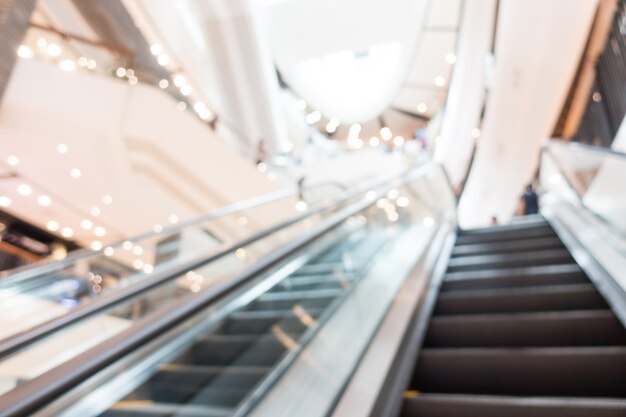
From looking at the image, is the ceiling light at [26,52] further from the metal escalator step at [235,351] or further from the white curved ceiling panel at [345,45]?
the white curved ceiling panel at [345,45]

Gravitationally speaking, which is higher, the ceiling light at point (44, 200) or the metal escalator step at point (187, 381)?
the ceiling light at point (44, 200)

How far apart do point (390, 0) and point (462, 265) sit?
10155 millimetres

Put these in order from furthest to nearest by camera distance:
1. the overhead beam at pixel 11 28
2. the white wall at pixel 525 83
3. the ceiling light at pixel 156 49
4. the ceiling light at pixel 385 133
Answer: the ceiling light at pixel 385 133, the ceiling light at pixel 156 49, the white wall at pixel 525 83, the overhead beam at pixel 11 28

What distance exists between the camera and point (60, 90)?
18.3ft

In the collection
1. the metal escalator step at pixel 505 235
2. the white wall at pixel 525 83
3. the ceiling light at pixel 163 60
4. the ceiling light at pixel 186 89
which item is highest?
the white wall at pixel 525 83

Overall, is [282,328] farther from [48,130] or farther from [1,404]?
[48,130]

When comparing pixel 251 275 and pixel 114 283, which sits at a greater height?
pixel 251 275

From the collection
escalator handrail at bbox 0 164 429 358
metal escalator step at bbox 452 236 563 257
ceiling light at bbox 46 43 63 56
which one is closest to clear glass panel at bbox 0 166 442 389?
escalator handrail at bbox 0 164 429 358

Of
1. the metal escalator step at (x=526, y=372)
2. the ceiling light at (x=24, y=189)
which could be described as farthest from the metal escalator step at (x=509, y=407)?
the ceiling light at (x=24, y=189)

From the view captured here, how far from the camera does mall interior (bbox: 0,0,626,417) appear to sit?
5.48ft

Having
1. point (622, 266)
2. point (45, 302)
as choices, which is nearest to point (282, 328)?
point (622, 266)

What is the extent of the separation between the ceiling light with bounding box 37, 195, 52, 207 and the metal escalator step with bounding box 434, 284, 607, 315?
6682mm

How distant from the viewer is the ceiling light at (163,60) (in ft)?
33.3

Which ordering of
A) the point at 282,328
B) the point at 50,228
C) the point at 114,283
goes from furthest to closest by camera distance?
the point at 50,228
the point at 114,283
the point at 282,328
